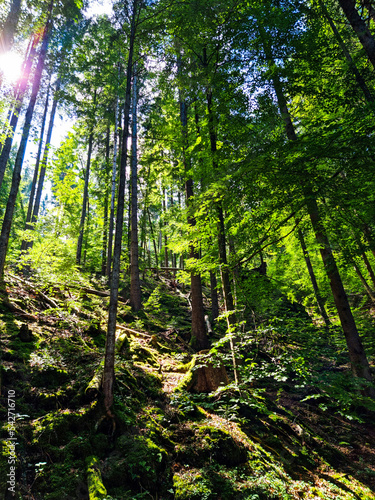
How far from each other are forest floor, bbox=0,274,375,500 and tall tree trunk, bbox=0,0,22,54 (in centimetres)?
882

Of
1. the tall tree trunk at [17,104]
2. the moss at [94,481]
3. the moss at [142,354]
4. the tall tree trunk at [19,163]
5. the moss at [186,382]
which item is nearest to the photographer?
the moss at [94,481]

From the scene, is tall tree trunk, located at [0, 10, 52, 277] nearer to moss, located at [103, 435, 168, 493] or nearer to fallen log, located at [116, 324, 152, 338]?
fallen log, located at [116, 324, 152, 338]

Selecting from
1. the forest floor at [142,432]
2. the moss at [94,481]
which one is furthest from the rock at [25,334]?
the moss at [94,481]

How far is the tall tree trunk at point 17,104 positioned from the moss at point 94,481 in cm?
960

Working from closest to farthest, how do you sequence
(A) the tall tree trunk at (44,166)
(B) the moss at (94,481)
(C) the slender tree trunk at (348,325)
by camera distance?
(B) the moss at (94,481) → (C) the slender tree trunk at (348,325) → (A) the tall tree trunk at (44,166)

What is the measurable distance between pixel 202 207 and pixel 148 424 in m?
4.88

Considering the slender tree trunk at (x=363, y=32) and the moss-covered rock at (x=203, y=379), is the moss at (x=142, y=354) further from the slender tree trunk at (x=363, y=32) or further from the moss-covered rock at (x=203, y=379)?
the slender tree trunk at (x=363, y=32)

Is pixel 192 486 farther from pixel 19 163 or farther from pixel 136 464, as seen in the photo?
pixel 19 163

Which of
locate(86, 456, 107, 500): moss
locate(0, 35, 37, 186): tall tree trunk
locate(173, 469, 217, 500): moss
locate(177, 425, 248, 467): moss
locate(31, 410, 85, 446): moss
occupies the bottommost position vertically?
locate(173, 469, 217, 500): moss

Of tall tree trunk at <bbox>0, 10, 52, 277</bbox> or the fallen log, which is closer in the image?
tall tree trunk at <bbox>0, 10, 52, 277</bbox>

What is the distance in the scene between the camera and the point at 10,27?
8.96 meters

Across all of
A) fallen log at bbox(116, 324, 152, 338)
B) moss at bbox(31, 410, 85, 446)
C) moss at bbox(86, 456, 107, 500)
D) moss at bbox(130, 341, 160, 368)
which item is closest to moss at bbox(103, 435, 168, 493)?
moss at bbox(86, 456, 107, 500)

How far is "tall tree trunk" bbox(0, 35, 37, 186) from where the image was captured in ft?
30.0

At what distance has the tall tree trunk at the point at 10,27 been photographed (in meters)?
8.81
